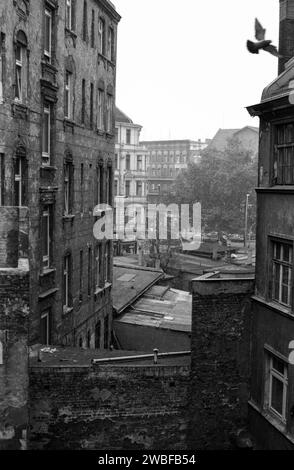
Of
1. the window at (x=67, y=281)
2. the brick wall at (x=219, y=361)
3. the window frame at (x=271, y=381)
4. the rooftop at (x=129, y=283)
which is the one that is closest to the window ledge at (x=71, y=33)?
the window at (x=67, y=281)

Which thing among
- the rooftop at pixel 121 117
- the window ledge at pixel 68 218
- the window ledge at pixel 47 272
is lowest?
the window ledge at pixel 47 272

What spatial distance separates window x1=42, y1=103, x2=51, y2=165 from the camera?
16.8m

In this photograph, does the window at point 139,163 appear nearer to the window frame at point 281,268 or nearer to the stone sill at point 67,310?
the stone sill at point 67,310

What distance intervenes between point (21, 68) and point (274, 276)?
28.5 feet

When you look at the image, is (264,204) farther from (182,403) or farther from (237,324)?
(182,403)

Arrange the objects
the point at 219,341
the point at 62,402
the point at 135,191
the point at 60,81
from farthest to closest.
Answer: the point at 135,191 → the point at 60,81 → the point at 219,341 → the point at 62,402

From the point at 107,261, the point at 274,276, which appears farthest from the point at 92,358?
the point at 107,261

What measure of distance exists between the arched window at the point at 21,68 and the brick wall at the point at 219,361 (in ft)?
22.9

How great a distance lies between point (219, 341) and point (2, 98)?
319 inches

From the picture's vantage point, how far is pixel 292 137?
12562 mm

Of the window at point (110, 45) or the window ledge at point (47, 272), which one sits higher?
the window at point (110, 45)

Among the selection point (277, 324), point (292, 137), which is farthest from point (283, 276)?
point (292, 137)

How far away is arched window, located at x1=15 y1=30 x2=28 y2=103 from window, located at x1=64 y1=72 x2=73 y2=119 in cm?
378

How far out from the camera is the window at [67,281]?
1905 cm
